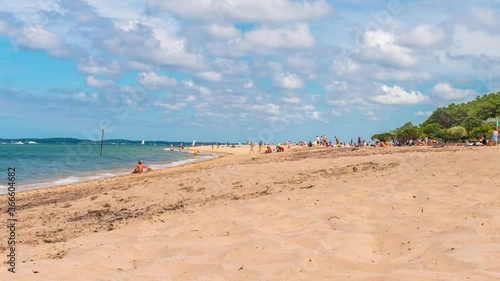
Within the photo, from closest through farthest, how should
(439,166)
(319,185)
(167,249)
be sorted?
(167,249)
(319,185)
(439,166)

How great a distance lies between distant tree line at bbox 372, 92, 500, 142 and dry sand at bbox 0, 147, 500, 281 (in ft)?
118

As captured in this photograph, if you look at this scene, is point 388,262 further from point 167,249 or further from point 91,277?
point 91,277

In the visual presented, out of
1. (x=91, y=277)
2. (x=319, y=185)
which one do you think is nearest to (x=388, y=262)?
(x=91, y=277)

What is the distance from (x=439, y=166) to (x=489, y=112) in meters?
59.2

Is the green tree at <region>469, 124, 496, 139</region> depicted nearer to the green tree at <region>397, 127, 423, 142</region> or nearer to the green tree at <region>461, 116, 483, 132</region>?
the green tree at <region>397, 127, 423, 142</region>

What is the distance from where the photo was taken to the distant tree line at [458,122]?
50.9 meters

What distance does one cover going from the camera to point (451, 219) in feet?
21.4

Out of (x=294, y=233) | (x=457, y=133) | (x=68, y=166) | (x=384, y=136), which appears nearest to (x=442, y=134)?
(x=457, y=133)

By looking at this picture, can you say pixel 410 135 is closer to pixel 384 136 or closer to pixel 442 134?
pixel 442 134

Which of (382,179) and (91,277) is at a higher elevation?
(382,179)

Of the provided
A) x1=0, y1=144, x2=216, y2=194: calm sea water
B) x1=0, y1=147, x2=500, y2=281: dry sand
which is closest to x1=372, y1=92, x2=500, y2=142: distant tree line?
x1=0, y1=144, x2=216, y2=194: calm sea water

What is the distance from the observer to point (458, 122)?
7606cm

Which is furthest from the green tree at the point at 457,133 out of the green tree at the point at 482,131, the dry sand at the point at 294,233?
the dry sand at the point at 294,233

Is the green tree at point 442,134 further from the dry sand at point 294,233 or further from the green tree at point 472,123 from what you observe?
the dry sand at point 294,233
